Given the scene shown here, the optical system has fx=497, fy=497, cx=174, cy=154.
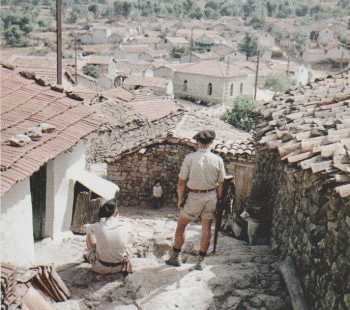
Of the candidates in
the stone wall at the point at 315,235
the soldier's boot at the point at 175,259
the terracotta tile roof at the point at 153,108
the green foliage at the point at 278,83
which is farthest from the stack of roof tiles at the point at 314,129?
the green foliage at the point at 278,83

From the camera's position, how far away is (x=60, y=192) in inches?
340

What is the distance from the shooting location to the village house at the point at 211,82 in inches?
1973

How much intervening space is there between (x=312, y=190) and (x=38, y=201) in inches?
189

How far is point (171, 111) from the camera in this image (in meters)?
19.5

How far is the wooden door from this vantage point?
27.2 feet

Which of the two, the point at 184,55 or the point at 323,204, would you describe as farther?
the point at 184,55

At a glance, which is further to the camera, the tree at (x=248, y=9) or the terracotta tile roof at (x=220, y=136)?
the tree at (x=248, y=9)

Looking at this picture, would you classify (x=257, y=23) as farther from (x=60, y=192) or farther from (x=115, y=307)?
(x=115, y=307)

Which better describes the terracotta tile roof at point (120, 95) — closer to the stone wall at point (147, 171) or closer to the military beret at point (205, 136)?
the stone wall at point (147, 171)

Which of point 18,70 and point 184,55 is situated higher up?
point 18,70

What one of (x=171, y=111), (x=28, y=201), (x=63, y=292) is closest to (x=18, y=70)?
(x=28, y=201)

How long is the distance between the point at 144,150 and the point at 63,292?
8.20m

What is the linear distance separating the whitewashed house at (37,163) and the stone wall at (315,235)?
3.32m

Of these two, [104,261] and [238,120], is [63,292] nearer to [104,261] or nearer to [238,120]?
[104,261]
